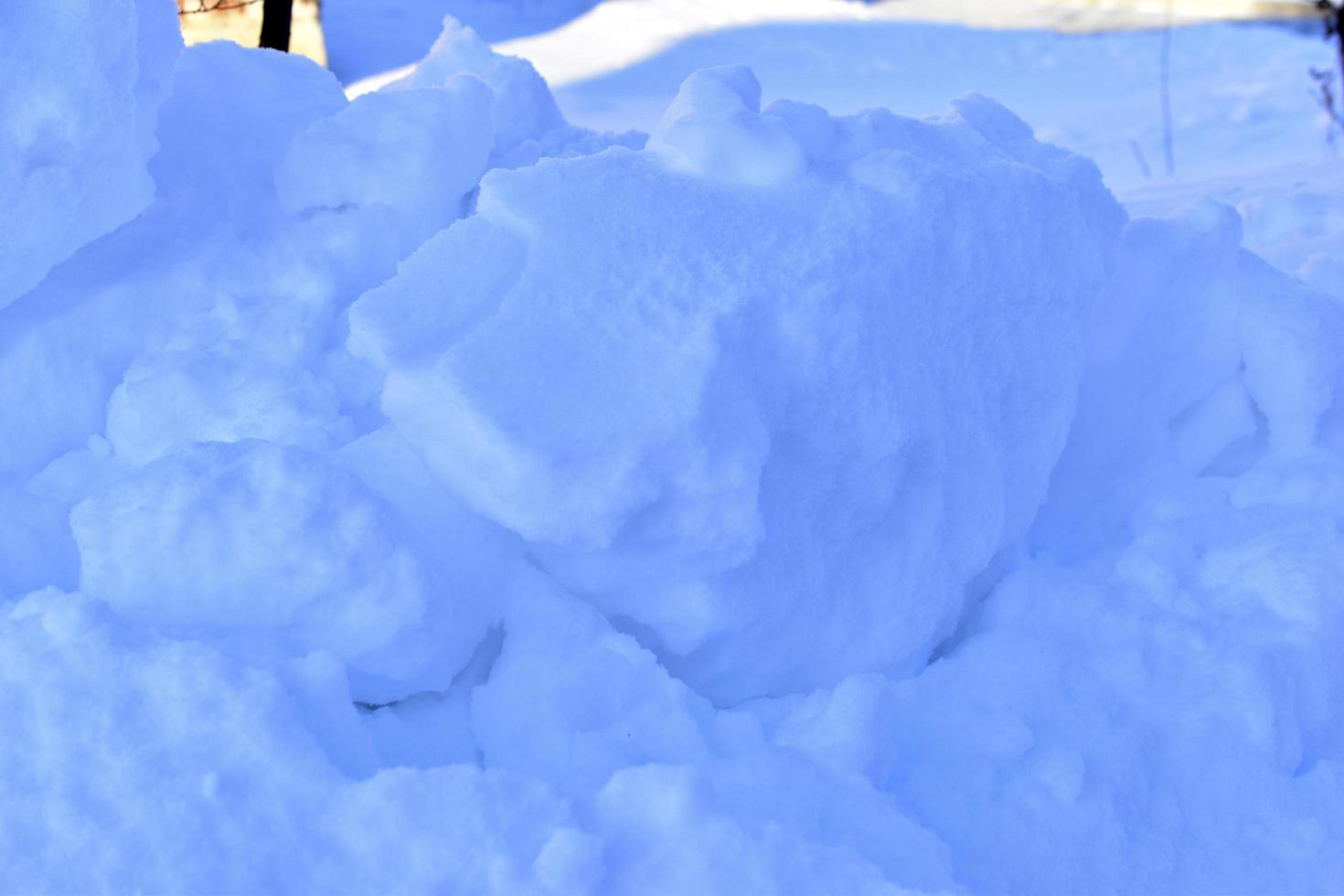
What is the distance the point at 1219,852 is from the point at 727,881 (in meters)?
0.73

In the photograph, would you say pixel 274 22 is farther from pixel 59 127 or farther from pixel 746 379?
pixel 746 379

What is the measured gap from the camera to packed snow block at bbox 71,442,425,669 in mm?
1479

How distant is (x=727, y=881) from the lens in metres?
1.25

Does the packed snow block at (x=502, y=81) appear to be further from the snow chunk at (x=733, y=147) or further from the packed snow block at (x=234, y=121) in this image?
the snow chunk at (x=733, y=147)

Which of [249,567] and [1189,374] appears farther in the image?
[1189,374]

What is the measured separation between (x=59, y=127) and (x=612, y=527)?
3.63ft

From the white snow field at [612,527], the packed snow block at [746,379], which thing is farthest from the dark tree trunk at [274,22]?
the packed snow block at [746,379]

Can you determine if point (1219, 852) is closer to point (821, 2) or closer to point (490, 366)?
point (490, 366)

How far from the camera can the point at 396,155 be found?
217cm

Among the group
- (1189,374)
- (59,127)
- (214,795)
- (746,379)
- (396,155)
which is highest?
(59,127)

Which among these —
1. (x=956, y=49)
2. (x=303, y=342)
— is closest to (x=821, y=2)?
(x=956, y=49)

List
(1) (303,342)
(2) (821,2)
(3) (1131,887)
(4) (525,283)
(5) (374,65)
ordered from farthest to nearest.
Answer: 1. (2) (821,2)
2. (5) (374,65)
3. (1) (303,342)
4. (4) (525,283)
5. (3) (1131,887)

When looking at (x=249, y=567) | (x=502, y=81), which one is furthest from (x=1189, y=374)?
(x=249, y=567)

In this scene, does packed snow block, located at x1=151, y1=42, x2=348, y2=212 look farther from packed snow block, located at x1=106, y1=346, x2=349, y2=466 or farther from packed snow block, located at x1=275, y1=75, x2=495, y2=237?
packed snow block, located at x1=106, y1=346, x2=349, y2=466
